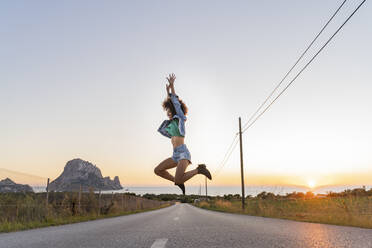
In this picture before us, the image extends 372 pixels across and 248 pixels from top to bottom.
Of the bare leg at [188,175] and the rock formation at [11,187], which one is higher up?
the bare leg at [188,175]

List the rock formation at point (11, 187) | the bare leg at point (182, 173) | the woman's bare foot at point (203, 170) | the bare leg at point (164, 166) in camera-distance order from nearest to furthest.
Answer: the bare leg at point (182, 173), the bare leg at point (164, 166), the woman's bare foot at point (203, 170), the rock formation at point (11, 187)

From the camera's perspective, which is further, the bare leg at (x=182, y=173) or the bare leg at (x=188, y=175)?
the bare leg at (x=188, y=175)

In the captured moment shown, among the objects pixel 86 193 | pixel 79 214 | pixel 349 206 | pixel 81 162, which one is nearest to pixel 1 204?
pixel 79 214

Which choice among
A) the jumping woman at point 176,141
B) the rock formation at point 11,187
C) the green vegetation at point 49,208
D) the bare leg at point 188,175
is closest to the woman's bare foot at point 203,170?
the jumping woman at point 176,141

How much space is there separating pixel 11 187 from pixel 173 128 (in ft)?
58.5

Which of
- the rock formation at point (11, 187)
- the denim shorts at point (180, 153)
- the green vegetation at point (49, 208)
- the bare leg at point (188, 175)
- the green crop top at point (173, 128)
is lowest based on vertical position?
the green vegetation at point (49, 208)

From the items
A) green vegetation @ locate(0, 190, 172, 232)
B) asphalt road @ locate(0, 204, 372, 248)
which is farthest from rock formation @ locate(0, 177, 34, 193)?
asphalt road @ locate(0, 204, 372, 248)

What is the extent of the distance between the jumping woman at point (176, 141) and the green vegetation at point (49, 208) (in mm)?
8752

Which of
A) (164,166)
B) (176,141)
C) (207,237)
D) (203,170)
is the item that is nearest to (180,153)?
(176,141)

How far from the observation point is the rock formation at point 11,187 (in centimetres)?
1611

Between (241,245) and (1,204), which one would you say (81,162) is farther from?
(241,245)

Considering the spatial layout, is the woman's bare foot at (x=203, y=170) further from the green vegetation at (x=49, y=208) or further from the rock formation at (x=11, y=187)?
the rock formation at (x=11, y=187)

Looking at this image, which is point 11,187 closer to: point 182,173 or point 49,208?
point 49,208

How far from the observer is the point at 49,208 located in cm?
1519
